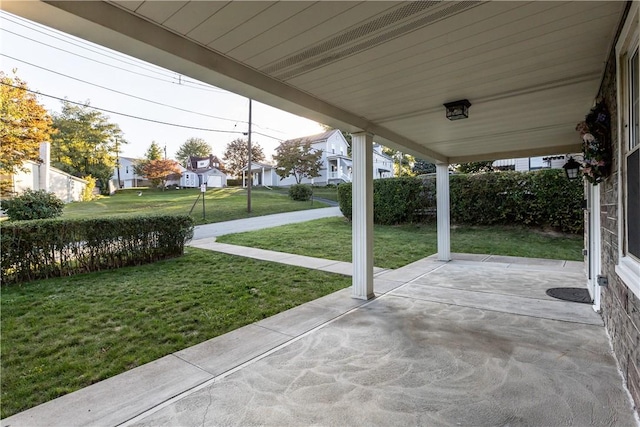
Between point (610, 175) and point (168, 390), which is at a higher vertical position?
point (610, 175)

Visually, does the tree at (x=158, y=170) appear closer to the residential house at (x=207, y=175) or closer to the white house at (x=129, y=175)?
the residential house at (x=207, y=175)

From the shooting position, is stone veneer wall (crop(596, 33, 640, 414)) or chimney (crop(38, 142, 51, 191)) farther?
chimney (crop(38, 142, 51, 191))

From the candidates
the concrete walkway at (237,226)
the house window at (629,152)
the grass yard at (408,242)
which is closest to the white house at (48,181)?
the concrete walkway at (237,226)

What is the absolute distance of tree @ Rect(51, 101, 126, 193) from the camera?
25.8m

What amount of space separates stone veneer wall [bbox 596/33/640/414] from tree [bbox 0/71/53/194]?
48.5ft

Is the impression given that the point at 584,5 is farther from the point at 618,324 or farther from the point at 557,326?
the point at 557,326

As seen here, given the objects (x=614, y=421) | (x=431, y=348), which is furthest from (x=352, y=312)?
(x=614, y=421)

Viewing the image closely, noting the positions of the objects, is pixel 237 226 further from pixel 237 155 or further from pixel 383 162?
pixel 383 162

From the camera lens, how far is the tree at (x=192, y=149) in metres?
47.3

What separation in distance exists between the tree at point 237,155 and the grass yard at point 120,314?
31.0m

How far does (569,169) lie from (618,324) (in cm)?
282

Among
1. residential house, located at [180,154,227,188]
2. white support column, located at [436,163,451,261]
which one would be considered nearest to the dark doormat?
white support column, located at [436,163,451,261]

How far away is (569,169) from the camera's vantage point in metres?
4.61

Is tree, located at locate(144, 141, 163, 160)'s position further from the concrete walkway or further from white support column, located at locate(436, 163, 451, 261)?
white support column, located at locate(436, 163, 451, 261)
